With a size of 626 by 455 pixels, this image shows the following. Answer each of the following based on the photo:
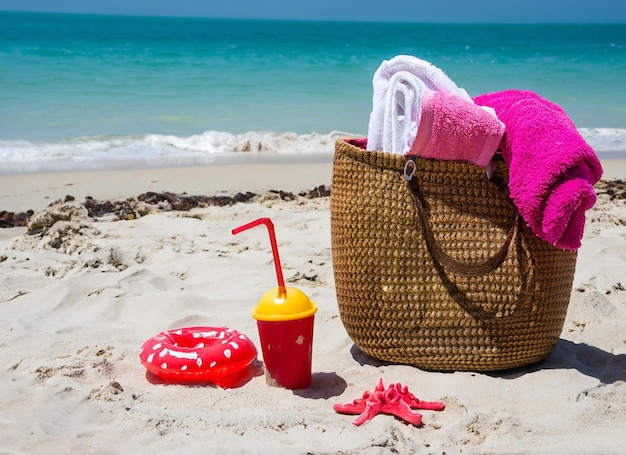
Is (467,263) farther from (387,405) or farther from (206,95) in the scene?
(206,95)

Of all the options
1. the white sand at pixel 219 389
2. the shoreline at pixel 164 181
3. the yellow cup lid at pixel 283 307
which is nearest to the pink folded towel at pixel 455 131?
the yellow cup lid at pixel 283 307

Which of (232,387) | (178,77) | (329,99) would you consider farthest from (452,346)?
(178,77)

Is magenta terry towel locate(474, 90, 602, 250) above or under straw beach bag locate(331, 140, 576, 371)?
above

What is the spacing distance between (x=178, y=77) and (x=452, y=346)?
50.1ft

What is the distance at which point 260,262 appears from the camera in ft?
13.5

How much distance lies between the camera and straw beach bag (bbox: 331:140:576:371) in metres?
2.63

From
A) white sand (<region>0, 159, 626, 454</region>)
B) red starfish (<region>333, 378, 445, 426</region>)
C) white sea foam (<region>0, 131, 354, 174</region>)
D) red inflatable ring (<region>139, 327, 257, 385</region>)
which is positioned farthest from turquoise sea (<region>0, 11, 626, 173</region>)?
red starfish (<region>333, 378, 445, 426</region>)

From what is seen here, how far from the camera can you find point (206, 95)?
14.3 metres

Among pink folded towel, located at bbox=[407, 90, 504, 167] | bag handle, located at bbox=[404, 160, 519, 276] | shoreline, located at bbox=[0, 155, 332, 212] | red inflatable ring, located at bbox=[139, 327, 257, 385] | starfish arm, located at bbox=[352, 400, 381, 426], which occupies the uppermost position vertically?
pink folded towel, located at bbox=[407, 90, 504, 167]

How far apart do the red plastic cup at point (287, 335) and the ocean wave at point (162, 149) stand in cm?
569

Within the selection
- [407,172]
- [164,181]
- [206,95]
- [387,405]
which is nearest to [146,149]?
[164,181]

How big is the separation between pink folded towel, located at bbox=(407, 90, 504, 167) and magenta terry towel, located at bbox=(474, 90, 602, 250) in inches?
2.7

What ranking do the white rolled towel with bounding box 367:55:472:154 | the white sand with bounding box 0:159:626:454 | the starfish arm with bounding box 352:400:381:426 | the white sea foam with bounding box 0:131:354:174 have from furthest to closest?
the white sea foam with bounding box 0:131:354:174 < the white rolled towel with bounding box 367:55:472:154 < the starfish arm with bounding box 352:400:381:426 < the white sand with bounding box 0:159:626:454

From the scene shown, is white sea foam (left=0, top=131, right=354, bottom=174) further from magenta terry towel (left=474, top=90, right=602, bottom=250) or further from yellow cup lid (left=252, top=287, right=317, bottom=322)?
magenta terry towel (left=474, top=90, right=602, bottom=250)
